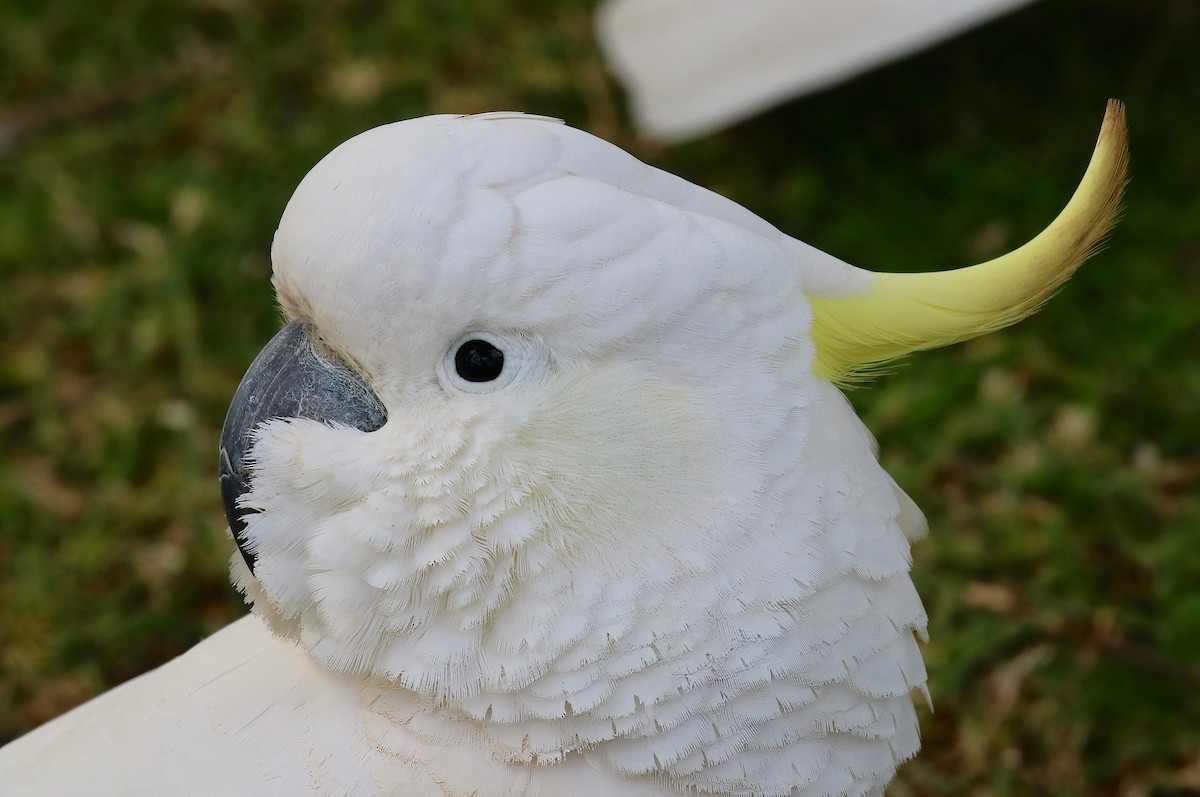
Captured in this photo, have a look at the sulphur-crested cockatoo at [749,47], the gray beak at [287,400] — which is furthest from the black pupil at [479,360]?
the sulphur-crested cockatoo at [749,47]

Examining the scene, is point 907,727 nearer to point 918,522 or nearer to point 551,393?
point 918,522

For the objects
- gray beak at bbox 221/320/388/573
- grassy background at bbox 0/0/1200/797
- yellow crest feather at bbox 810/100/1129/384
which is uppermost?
gray beak at bbox 221/320/388/573

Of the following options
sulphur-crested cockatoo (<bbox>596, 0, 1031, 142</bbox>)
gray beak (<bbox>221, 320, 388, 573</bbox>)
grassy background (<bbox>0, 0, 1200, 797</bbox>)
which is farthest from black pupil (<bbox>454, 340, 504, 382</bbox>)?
sulphur-crested cockatoo (<bbox>596, 0, 1031, 142</bbox>)

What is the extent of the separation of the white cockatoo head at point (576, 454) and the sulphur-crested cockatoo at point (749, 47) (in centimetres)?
178

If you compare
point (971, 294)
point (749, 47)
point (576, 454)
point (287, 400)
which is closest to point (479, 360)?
point (576, 454)

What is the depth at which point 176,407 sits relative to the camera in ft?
9.46

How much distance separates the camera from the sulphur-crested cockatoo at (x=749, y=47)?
9.72 feet

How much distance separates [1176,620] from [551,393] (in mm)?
1634

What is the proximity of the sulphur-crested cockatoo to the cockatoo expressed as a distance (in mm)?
1774

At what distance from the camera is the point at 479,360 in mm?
1253

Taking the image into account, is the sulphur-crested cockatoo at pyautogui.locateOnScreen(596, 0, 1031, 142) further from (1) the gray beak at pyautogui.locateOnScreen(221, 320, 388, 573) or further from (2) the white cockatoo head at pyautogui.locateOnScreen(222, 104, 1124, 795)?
(1) the gray beak at pyautogui.locateOnScreen(221, 320, 388, 573)

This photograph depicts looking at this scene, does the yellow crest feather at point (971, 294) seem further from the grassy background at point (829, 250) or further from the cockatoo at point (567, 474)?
the grassy background at point (829, 250)

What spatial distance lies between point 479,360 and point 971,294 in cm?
56

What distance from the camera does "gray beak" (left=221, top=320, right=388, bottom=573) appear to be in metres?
1.32
